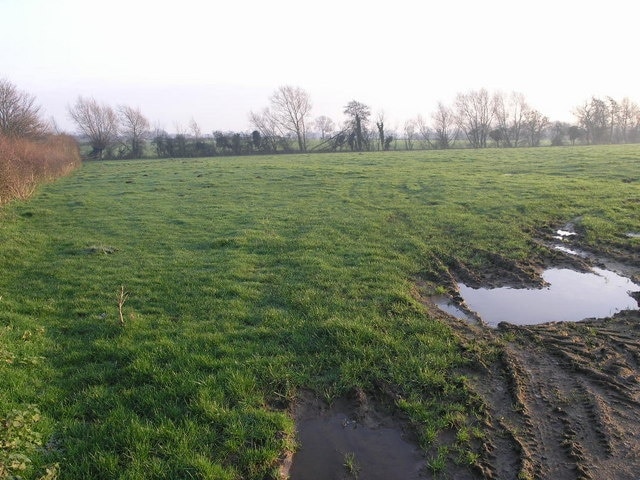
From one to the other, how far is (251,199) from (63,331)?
13054mm

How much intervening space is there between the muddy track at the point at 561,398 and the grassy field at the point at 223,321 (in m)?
0.43

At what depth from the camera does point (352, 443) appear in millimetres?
4543

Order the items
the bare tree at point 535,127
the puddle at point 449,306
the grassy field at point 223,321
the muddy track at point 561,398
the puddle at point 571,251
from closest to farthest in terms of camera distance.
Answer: the muddy track at point 561,398 → the grassy field at point 223,321 → the puddle at point 449,306 → the puddle at point 571,251 → the bare tree at point 535,127

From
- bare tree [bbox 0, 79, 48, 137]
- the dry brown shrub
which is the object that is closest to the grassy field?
the dry brown shrub

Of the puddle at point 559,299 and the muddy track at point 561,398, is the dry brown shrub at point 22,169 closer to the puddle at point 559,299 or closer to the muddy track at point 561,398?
the puddle at point 559,299

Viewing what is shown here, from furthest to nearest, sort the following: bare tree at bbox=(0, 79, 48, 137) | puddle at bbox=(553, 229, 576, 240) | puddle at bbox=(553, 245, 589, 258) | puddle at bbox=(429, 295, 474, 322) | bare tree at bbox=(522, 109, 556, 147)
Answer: bare tree at bbox=(522, 109, 556, 147) → bare tree at bbox=(0, 79, 48, 137) → puddle at bbox=(553, 229, 576, 240) → puddle at bbox=(553, 245, 589, 258) → puddle at bbox=(429, 295, 474, 322)

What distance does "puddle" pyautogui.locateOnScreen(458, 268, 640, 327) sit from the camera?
7.38 m

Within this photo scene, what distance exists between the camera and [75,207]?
18156 millimetres

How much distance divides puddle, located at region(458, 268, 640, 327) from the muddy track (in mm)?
527

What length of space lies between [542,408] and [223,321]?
15.6 feet

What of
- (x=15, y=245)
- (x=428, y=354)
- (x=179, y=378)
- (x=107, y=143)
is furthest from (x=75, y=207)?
(x=107, y=143)

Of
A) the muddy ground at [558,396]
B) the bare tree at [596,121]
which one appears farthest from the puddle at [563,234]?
the bare tree at [596,121]

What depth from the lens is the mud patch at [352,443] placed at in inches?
165

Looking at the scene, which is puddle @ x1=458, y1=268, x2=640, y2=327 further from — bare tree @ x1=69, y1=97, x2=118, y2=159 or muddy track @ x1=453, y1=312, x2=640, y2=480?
bare tree @ x1=69, y1=97, x2=118, y2=159
